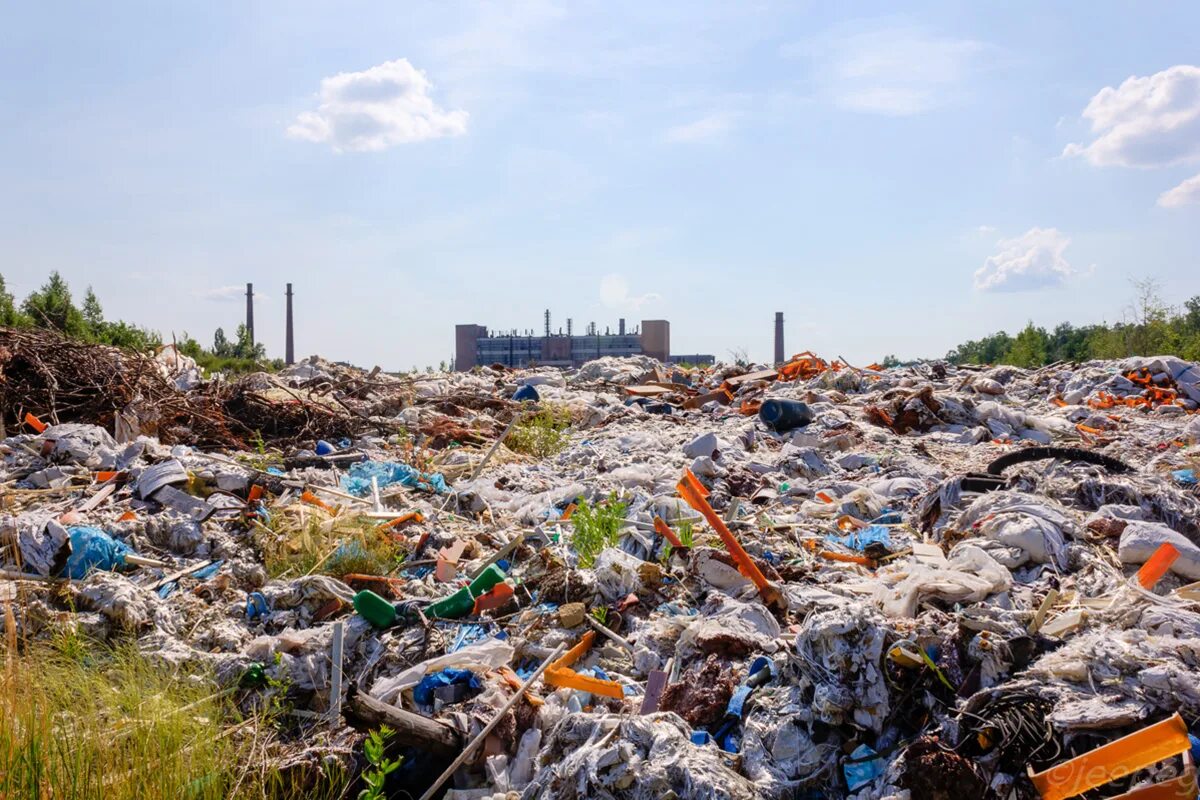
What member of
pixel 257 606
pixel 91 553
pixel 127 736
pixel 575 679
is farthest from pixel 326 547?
pixel 575 679

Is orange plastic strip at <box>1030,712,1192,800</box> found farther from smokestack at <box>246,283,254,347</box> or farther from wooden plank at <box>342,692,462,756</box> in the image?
smokestack at <box>246,283,254,347</box>

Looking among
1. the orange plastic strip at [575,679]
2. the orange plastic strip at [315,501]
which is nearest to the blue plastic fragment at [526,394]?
the orange plastic strip at [315,501]

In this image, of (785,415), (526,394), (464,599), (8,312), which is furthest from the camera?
(8,312)

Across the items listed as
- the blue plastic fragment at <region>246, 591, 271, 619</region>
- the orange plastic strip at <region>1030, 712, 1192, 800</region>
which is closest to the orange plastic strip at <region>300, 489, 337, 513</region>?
the blue plastic fragment at <region>246, 591, 271, 619</region>

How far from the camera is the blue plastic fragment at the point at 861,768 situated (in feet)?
7.88

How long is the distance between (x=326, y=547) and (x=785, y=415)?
5.24 metres

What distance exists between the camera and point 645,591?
384 cm

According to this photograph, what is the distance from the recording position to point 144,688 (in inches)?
130

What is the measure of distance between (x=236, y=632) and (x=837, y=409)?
6549 millimetres

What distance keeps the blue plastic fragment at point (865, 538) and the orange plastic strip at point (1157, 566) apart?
1.20 meters

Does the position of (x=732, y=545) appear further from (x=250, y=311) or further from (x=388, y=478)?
(x=250, y=311)

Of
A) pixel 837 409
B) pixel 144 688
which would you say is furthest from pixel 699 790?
pixel 837 409

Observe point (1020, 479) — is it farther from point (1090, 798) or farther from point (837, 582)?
point (1090, 798)

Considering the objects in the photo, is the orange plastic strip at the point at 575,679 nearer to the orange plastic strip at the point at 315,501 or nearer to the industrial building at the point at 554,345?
the orange plastic strip at the point at 315,501
